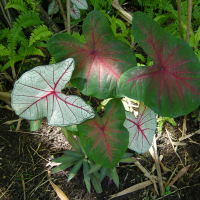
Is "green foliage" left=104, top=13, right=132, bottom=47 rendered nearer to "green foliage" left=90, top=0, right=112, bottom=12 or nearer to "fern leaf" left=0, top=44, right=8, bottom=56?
"green foliage" left=90, top=0, right=112, bottom=12

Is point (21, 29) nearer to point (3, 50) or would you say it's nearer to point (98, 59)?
point (3, 50)

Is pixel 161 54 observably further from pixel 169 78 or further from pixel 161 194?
pixel 161 194

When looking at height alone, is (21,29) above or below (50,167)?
above

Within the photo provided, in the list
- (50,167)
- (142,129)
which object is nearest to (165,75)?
(142,129)

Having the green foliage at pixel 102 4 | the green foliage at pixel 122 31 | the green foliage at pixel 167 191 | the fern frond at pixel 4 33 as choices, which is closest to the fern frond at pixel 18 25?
the fern frond at pixel 4 33

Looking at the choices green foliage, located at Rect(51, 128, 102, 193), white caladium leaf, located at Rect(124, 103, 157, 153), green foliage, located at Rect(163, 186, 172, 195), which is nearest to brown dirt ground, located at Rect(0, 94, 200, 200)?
green foliage, located at Rect(163, 186, 172, 195)

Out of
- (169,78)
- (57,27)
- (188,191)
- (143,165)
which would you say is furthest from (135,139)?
(57,27)
